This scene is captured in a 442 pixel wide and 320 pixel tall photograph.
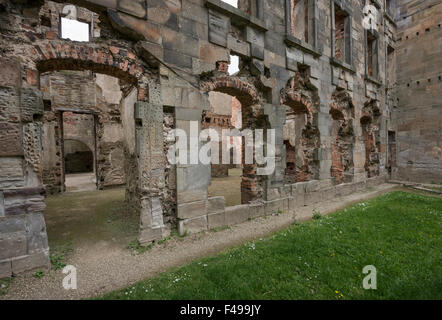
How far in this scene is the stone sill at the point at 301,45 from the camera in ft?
19.0

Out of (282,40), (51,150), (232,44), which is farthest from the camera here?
(51,150)

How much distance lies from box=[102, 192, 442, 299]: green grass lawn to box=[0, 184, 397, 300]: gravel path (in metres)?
0.30

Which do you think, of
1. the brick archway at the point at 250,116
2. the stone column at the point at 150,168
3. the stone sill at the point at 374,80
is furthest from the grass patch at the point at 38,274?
the stone sill at the point at 374,80

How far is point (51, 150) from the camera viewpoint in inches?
341

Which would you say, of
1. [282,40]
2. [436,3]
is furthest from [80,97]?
[436,3]

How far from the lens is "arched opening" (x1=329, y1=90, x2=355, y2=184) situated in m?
7.99

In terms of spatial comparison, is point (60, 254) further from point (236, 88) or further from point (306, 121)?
point (306, 121)

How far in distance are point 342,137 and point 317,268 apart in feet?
24.6

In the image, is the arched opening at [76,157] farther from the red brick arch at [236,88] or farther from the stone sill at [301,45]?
the stone sill at [301,45]

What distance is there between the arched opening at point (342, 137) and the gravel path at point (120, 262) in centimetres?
482

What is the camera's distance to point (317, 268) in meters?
2.83

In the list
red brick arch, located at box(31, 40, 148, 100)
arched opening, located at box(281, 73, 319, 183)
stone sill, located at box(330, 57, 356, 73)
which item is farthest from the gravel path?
stone sill, located at box(330, 57, 356, 73)

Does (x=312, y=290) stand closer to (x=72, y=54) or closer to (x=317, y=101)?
(x=72, y=54)
